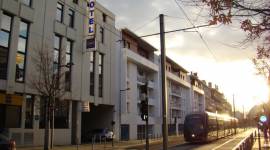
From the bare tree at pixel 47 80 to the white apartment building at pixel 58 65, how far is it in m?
0.43

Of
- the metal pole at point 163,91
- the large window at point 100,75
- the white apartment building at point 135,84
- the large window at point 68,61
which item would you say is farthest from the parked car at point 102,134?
the metal pole at point 163,91

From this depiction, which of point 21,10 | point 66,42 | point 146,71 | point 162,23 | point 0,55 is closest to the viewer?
point 162,23

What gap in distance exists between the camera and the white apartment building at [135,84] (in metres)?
45.4

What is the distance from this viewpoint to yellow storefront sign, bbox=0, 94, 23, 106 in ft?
84.1

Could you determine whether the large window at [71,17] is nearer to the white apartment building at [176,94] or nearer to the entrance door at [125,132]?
the entrance door at [125,132]

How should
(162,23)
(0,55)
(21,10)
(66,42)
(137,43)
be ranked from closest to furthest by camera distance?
1. (162,23)
2. (0,55)
3. (21,10)
4. (66,42)
5. (137,43)

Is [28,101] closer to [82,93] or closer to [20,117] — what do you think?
[20,117]

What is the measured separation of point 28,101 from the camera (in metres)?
28.9

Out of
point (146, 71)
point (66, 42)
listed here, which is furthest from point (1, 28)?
point (146, 71)

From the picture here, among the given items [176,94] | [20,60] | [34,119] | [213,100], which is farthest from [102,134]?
[213,100]

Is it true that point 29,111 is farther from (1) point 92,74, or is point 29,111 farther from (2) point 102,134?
(2) point 102,134

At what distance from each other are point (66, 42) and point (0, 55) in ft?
28.3

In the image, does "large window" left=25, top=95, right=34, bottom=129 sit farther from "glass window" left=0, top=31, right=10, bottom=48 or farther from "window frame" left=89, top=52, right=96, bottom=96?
"window frame" left=89, top=52, right=96, bottom=96

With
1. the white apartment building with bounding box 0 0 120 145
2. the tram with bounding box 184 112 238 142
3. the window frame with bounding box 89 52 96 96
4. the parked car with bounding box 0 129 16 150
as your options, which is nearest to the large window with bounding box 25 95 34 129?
the white apartment building with bounding box 0 0 120 145
